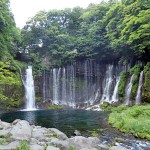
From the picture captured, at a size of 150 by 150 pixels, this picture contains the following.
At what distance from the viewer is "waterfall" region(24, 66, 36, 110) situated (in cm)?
3083

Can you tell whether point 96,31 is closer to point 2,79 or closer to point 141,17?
point 141,17

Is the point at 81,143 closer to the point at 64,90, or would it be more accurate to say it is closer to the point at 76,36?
the point at 64,90

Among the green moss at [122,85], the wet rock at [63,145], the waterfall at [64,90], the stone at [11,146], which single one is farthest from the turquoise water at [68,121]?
the waterfall at [64,90]

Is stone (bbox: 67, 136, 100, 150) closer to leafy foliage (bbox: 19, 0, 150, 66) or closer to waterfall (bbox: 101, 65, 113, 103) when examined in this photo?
leafy foliage (bbox: 19, 0, 150, 66)

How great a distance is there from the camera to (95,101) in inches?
1256

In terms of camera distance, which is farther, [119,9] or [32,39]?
[32,39]

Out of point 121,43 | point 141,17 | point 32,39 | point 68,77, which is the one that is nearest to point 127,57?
point 121,43

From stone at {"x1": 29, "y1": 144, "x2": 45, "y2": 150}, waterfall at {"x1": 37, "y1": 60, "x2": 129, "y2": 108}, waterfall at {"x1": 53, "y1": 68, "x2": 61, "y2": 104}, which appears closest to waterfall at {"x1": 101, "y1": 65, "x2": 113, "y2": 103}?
waterfall at {"x1": 37, "y1": 60, "x2": 129, "y2": 108}

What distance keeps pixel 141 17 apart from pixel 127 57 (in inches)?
301

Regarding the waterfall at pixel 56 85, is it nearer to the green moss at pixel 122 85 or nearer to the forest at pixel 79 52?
the forest at pixel 79 52

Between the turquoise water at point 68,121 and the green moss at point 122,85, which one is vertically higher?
the green moss at point 122,85

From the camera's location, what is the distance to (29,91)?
3180 centimetres

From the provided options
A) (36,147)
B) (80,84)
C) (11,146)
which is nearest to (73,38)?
(80,84)

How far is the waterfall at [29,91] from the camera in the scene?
30830 mm
